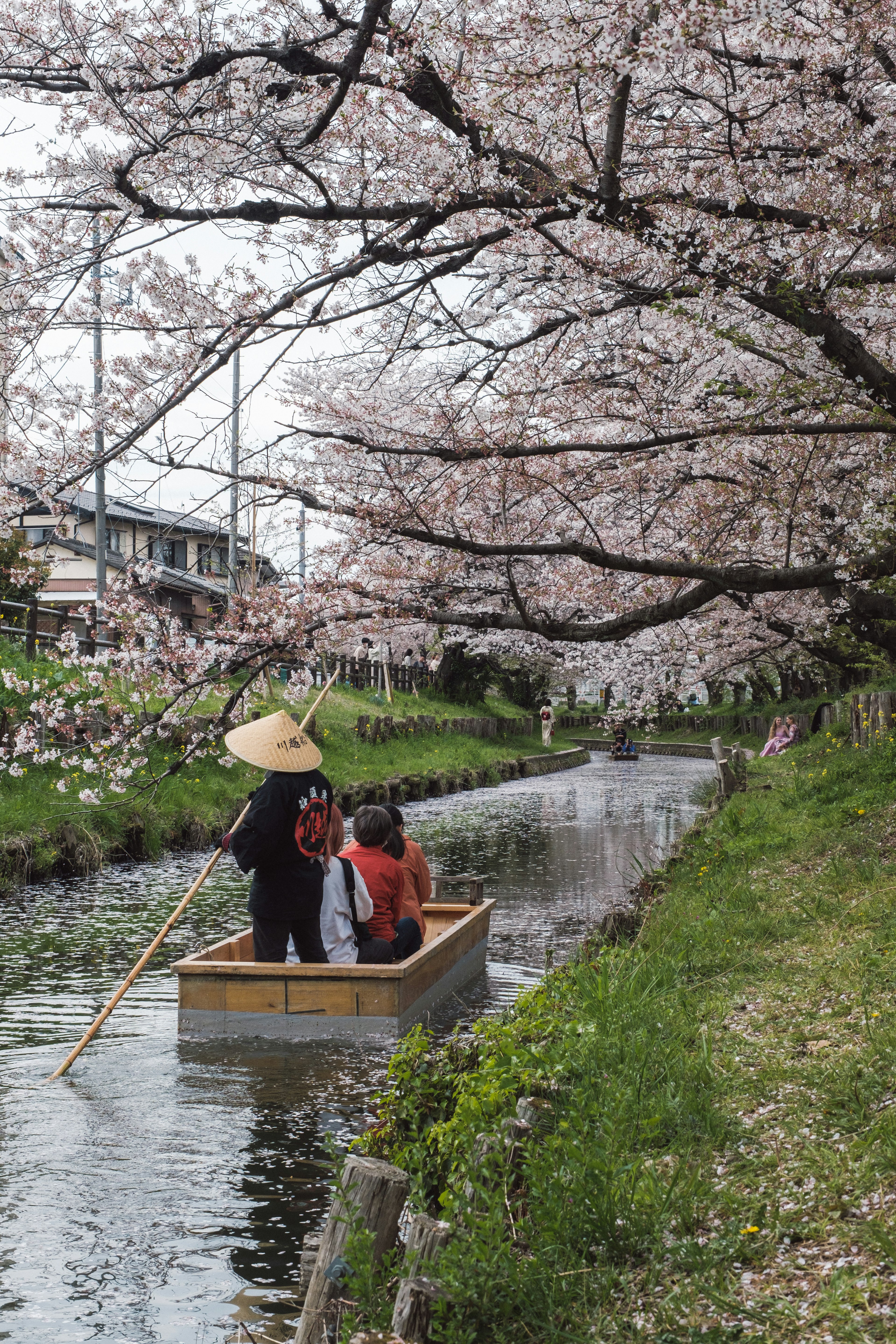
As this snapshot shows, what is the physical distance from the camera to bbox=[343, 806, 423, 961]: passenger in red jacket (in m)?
7.54

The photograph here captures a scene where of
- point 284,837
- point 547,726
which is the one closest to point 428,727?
point 547,726

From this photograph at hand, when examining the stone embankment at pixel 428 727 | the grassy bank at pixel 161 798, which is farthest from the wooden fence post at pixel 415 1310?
the stone embankment at pixel 428 727

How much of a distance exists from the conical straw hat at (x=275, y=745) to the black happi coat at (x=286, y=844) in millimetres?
66

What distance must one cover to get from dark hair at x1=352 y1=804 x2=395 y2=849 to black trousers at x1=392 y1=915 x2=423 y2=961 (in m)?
0.63

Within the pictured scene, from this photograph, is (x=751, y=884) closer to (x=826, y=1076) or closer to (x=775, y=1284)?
(x=826, y=1076)

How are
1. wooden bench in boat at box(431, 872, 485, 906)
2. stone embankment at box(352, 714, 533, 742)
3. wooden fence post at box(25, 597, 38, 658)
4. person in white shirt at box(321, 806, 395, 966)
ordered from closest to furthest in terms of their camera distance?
person in white shirt at box(321, 806, 395, 966) → wooden bench in boat at box(431, 872, 485, 906) → wooden fence post at box(25, 597, 38, 658) → stone embankment at box(352, 714, 533, 742)

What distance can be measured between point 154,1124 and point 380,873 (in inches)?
93.5

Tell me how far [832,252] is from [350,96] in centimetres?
430

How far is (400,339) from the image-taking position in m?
8.35

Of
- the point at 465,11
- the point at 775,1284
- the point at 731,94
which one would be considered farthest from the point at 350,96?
the point at 775,1284

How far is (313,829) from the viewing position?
272 inches

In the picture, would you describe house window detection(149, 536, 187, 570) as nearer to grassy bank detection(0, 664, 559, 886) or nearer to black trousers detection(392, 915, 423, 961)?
grassy bank detection(0, 664, 559, 886)

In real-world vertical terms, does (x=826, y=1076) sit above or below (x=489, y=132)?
below

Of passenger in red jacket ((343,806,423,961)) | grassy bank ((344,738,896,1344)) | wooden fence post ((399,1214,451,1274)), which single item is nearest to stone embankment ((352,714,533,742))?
passenger in red jacket ((343,806,423,961))
